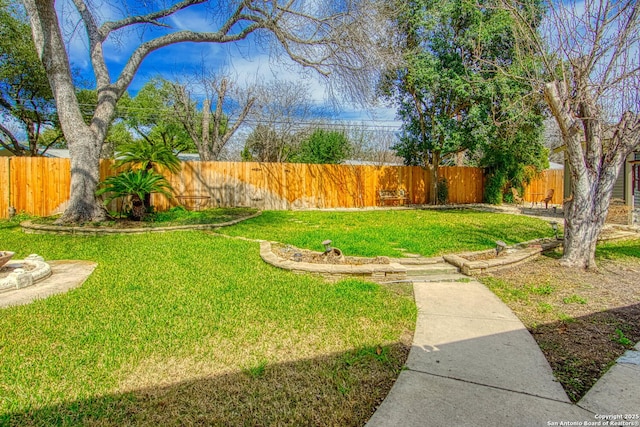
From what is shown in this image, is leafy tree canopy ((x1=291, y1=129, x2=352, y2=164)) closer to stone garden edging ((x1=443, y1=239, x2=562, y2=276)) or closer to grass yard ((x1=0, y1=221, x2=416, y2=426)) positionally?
stone garden edging ((x1=443, y1=239, x2=562, y2=276))

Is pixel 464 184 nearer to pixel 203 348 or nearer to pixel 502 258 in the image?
pixel 502 258

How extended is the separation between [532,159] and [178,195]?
1358cm

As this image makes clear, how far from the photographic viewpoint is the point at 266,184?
41.9 feet

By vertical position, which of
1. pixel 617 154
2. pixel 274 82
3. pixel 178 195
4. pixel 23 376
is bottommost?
pixel 23 376

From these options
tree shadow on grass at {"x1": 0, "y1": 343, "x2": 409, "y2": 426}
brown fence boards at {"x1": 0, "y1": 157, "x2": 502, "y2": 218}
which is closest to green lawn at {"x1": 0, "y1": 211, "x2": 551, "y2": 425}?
tree shadow on grass at {"x1": 0, "y1": 343, "x2": 409, "y2": 426}

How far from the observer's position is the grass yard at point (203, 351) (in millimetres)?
1825

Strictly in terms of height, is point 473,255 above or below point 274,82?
below

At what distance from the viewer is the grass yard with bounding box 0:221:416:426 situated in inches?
71.9

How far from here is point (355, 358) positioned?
2326mm

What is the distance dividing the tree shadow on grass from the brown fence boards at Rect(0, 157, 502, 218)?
964 cm

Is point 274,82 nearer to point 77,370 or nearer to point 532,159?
point 532,159

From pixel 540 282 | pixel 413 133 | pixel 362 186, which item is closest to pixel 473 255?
pixel 540 282

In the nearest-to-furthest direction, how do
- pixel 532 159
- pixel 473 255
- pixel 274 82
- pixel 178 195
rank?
1. pixel 473 255
2. pixel 178 195
3. pixel 532 159
4. pixel 274 82

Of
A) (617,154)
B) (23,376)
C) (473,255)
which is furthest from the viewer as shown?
(473,255)
